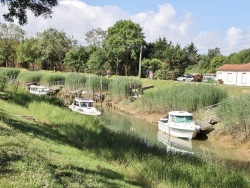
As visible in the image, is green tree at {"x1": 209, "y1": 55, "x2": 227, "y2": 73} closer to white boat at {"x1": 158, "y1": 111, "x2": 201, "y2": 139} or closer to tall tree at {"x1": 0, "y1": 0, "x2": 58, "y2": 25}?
white boat at {"x1": 158, "y1": 111, "x2": 201, "y2": 139}

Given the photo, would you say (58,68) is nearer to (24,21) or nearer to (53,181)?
(24,21)

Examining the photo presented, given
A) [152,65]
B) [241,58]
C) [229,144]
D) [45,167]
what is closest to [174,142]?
[229,144]

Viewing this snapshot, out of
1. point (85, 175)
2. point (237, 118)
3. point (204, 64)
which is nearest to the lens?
point (85, 175)

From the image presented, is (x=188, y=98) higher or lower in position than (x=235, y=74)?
lower

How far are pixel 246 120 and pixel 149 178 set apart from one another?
16.1m

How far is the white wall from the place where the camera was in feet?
195

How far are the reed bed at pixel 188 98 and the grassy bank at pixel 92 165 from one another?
1782 centimetres

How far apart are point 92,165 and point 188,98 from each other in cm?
2598

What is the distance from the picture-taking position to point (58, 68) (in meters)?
90.5

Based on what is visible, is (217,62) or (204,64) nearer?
(217,62)

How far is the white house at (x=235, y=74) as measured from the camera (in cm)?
5943

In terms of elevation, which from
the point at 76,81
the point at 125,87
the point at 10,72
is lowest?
the point at 125,87

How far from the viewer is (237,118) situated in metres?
26.3

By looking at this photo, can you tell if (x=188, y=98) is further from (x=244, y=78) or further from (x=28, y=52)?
(x=28, y=52)
